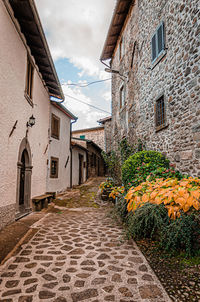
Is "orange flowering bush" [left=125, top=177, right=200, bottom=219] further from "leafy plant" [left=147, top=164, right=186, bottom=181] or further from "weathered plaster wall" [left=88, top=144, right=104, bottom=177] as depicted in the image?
"weathered plaster wall" [left=88, top=144, right=104, bottom=177]

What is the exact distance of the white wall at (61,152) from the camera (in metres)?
9.31

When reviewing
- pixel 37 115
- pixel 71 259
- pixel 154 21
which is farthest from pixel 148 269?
pixel 154 21

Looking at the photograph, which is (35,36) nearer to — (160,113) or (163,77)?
(163,77)

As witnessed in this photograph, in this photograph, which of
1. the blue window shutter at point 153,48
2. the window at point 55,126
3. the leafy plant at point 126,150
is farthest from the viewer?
the window at point 55,126

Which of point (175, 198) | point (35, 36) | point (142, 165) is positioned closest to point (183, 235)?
point (175, 198)

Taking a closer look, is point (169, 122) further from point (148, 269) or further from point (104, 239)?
point (148, 269)

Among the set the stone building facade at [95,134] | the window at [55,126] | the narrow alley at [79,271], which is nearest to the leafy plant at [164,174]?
the narrow alley at [79,271]

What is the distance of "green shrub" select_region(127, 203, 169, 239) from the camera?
Answer: 10.6 feet

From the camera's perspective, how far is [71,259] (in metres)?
2.99

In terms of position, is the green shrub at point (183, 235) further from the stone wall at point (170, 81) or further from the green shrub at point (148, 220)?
the stone wall at point (170, 81)

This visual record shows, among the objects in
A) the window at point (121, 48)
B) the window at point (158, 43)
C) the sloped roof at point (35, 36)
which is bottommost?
the sloped roof at point (35, 36)

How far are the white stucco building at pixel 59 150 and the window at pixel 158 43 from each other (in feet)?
16.0

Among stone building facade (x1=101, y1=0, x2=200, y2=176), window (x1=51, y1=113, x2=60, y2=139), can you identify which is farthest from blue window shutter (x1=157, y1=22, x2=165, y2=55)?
window (x1=51, y1=113, x2=60, y2=139)

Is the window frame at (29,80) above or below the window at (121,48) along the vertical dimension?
below
